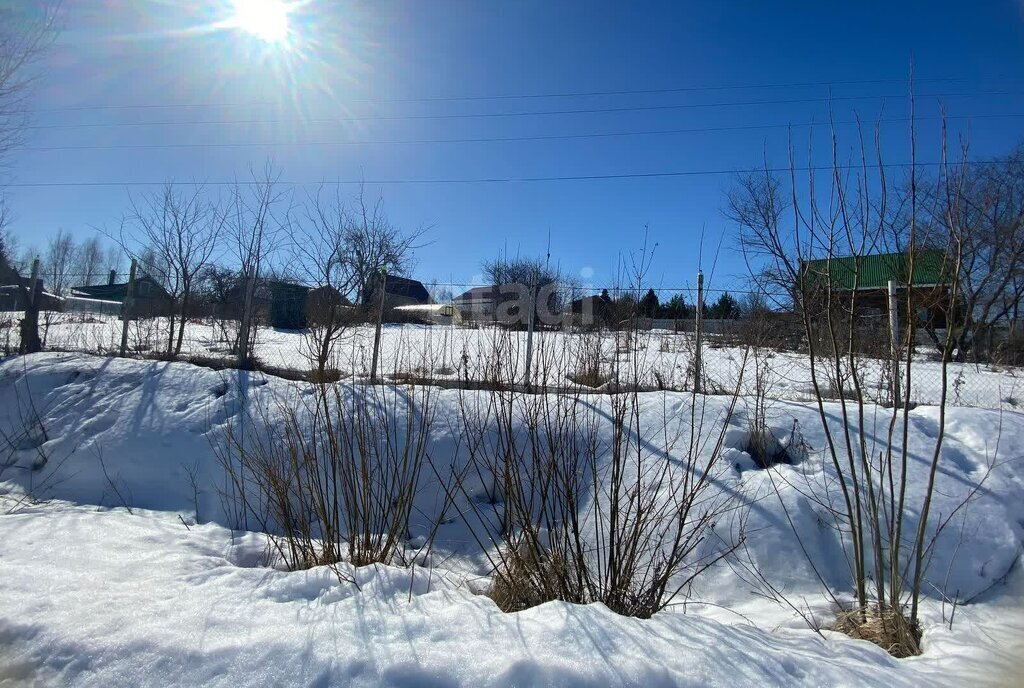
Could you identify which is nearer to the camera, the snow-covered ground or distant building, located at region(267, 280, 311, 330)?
the snow-covered ground

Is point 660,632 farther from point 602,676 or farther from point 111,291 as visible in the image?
point 111,291

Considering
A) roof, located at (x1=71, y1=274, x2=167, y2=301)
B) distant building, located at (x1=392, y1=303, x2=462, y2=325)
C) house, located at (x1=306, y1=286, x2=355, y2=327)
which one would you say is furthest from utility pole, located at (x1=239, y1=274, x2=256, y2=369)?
roof, located at (x1=71, y1=274, x2=167, y2=301)

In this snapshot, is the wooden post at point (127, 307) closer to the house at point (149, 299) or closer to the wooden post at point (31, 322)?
the house at point (149, 299)

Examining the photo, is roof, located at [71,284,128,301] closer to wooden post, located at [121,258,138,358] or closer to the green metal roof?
wooden post, located at [121,258,138,358]

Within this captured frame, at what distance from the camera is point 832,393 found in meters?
5.81

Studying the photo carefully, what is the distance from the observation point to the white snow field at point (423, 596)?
178cm

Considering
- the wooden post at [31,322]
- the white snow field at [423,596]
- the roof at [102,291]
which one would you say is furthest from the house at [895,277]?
the roof at [102,291]

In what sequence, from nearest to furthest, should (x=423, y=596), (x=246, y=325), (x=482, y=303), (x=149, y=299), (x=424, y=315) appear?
(x=423, y=596) < (x=246, y=325) < (x=149, y=299) < (x=482, y=303) < (x=424, y=315)

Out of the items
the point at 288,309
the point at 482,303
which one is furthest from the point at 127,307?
the point at 482,303

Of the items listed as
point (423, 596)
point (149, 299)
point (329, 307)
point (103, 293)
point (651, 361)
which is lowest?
point (423, 596)

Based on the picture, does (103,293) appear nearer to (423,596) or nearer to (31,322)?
(31,322)

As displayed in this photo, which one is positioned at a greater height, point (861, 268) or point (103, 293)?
point (103, 293)

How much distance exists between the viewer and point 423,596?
8.18 ft

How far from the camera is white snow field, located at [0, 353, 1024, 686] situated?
178cm
